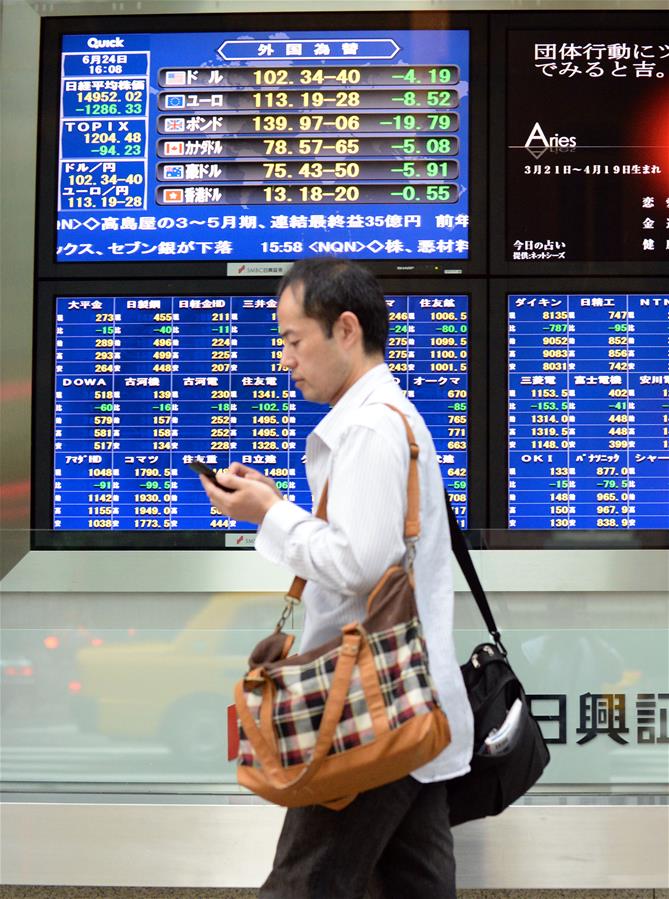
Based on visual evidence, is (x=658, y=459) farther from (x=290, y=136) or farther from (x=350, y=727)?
(x=350, y=727)

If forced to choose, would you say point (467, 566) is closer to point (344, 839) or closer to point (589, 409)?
point (344, 839)

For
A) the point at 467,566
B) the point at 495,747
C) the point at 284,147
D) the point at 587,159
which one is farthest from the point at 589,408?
the point at 495,747

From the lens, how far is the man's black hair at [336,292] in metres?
1.92

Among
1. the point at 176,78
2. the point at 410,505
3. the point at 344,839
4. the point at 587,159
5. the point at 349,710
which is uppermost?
the point at 176,78

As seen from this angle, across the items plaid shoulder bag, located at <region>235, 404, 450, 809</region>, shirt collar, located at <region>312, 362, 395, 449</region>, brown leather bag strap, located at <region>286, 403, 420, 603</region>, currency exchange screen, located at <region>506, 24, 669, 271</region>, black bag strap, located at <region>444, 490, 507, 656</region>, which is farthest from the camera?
Result: currency exchange screen, located at <region>506, 24, 669, 271</region>

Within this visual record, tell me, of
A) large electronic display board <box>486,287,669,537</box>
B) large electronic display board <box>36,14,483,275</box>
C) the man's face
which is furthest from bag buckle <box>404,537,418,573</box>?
large electronic display board <box>36,14,483,275</box>

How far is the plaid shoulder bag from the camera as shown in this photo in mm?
1685

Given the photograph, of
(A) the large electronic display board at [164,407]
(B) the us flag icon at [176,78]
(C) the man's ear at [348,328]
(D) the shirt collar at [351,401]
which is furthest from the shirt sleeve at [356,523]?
(B) the us flag icon at [176,78]

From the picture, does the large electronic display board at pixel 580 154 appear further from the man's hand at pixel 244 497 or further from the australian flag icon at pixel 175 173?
the man's hand at pixel 244 497

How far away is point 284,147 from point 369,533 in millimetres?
2464

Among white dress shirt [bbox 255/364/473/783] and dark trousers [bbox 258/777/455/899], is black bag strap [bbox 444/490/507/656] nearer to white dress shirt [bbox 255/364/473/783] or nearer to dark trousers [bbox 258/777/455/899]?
white dress shirt [bbox 255/364/473/783]

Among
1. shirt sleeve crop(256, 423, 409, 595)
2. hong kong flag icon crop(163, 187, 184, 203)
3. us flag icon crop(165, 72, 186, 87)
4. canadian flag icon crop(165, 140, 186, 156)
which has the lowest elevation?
shirt sleeve crop(256, 423, 409, 595)

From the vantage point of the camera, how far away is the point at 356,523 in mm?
1733

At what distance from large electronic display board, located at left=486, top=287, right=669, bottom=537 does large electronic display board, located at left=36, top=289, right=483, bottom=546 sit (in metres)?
0.40
